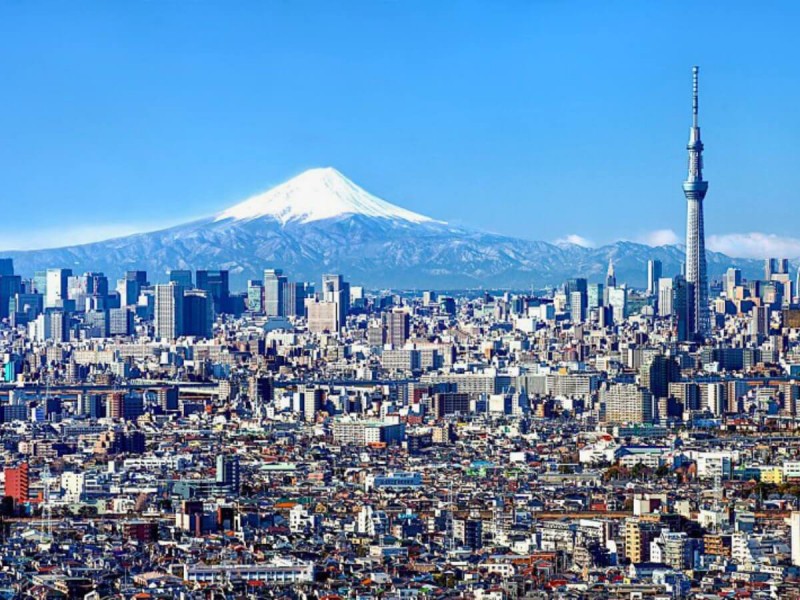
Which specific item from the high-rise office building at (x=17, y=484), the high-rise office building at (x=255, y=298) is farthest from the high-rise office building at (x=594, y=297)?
the high-rise office building at (x=17, y=484)

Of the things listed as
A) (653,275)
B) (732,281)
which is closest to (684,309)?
(732,281)

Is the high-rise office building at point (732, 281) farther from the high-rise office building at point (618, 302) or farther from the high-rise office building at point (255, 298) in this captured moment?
the high-rise office building at point (255, 298)

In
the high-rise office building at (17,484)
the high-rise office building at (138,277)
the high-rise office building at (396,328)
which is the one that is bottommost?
the high-rise office building at (17,484)

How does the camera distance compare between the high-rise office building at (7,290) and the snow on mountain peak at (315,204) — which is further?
the snow on mountain peak at (315,204)

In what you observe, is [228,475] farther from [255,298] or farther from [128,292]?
[128,292]

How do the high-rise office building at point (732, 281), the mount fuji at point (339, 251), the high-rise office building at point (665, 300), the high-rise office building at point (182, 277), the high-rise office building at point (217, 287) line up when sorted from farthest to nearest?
1. the mount fuji at point (339, 251)
2. the high-rise office building at point (182, 277)
3. the high-rise office building at point (217, 287)
4. the high-rise office building at point (732, 281)
5. the high-rise office building at point (665, 300)

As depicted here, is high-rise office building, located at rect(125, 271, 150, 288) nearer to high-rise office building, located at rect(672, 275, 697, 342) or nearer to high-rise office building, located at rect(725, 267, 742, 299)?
high-rise office building, located at rect(725, 267, 742, 299)

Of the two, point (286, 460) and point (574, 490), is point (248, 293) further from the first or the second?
point (574, 490)

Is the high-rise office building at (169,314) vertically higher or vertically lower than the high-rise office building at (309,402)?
higher

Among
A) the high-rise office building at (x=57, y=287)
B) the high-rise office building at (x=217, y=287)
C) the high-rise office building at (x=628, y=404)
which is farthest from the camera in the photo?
the high-rise office building at (x=57, y=287)
